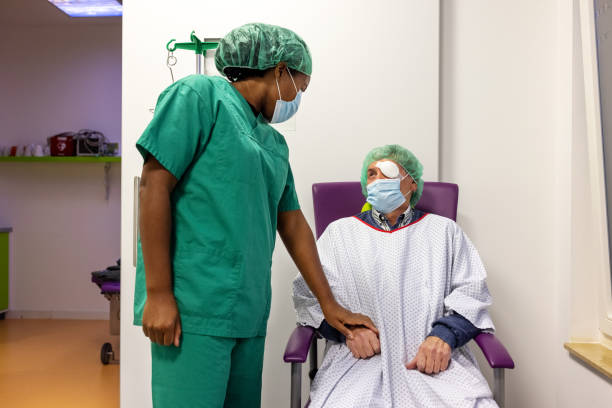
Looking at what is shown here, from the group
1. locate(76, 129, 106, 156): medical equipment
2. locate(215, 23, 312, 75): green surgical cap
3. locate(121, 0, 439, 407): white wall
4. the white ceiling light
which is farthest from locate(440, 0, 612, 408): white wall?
locate(76, 129, 106, 156): medical equipment

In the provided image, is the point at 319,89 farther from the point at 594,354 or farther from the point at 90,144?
the point at 90,144

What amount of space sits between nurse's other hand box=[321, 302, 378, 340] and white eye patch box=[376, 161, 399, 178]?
0.50 meters

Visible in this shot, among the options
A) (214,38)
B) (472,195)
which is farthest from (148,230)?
(472,195)

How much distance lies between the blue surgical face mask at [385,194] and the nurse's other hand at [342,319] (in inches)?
16.4

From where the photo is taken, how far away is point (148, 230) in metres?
1.01

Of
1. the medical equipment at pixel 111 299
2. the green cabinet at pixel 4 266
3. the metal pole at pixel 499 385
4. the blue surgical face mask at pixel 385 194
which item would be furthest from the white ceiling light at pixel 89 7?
the metal pole at pixel 499 385

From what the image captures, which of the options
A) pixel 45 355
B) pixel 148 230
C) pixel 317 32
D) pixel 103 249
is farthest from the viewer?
pixel 103 249

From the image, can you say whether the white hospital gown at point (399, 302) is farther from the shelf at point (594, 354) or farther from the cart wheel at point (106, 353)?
the cart wheel at point (106, 353)

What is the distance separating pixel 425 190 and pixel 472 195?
1.11 ft

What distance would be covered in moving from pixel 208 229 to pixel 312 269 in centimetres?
42

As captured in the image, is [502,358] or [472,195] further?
[472,195]

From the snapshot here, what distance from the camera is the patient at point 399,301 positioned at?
1.33 m

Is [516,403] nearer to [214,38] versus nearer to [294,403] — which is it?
[294,403]

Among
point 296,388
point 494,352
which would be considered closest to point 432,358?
point 494,352
